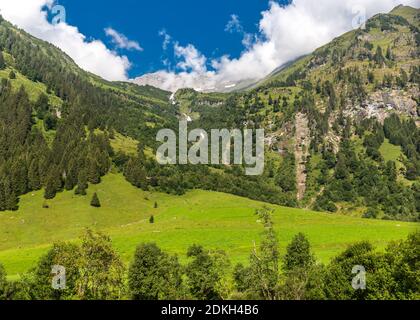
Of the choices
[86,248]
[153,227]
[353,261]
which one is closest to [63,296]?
[86,248]

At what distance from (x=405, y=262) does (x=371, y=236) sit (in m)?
76.8

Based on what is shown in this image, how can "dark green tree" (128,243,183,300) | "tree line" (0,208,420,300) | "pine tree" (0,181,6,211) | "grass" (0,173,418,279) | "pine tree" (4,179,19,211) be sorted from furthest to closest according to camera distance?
"pine tree" (4,179,19,211) < "pine tree" (0,181,6,211) < "grass" (0,173,418,279) < "dark green tree" (128,243,183,300) < "tree line" (0,208,420,300)

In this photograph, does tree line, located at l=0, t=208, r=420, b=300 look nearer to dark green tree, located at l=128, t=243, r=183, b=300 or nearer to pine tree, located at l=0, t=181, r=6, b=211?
dark green tree, located at l=128, t=243, r=183, b=300

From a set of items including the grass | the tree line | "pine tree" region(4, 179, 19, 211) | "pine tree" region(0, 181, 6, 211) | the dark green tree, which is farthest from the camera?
"pine tree" region(4, 179, 19, 211)

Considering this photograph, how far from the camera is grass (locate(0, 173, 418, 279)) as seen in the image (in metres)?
135

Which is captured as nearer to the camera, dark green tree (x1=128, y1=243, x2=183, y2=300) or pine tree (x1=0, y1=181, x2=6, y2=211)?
dark green tree (x1=128, y1=243, x2=183, y2=300)

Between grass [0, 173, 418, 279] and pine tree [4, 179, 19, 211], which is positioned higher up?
pine tree [4, 179, 19, 211]

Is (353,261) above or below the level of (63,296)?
above

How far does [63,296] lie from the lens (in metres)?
87.8

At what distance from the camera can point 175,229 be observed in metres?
164

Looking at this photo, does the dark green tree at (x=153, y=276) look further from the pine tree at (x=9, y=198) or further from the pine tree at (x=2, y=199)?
the pine tree at (x=2, y=199)

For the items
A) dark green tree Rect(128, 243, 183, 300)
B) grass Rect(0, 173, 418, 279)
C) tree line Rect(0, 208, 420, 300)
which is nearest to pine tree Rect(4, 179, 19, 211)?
grass Rect(0, 173, 418, 279)

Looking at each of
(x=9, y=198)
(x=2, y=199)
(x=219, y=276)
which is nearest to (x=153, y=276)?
(x=219, y=276)
